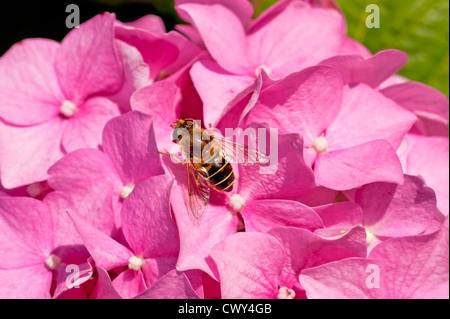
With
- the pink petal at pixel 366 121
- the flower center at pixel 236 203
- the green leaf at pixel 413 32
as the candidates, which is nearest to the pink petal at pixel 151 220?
the flower center at pixel 236 203

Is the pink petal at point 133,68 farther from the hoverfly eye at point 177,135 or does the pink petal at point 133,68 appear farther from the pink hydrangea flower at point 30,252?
the pink hydrangea flower at point 30,252

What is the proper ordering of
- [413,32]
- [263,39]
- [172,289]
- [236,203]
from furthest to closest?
[413,32], [263,39], [236,203], [172,289]

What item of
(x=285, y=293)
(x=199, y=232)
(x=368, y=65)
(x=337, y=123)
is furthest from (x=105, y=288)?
(x=368, y=65)

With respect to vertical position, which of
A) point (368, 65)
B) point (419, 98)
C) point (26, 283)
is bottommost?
point (26, 283)

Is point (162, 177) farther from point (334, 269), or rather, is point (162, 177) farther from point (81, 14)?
point (81, 14)

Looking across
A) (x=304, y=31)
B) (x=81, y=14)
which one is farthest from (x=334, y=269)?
(x=81, y=14)

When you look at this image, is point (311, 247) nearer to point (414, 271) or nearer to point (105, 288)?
point (414, 271)

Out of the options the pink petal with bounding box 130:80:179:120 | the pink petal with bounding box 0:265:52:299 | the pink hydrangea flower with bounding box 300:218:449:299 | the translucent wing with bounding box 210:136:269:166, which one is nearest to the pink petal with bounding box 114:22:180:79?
the pink petal with bounding box 130:80:179:120
